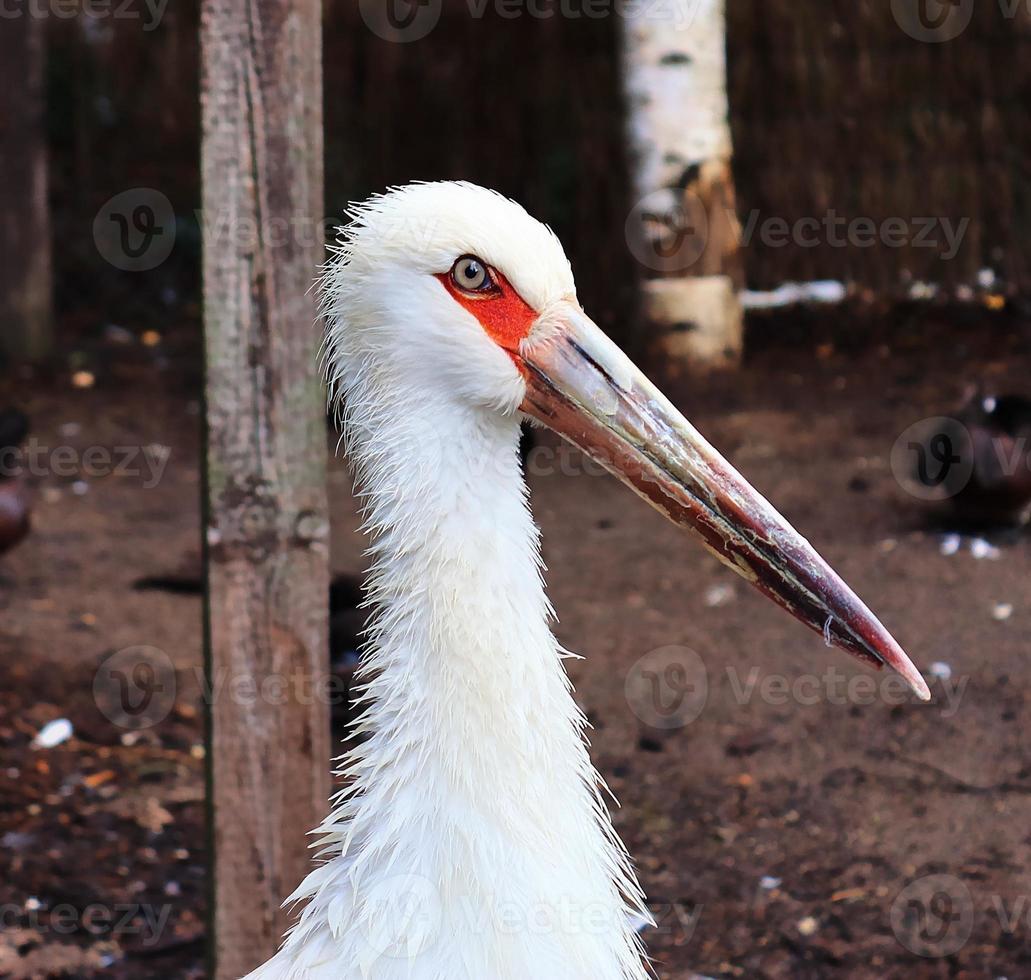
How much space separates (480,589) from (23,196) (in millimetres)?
6821

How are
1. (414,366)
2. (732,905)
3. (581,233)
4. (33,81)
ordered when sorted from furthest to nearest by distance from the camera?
(581,233) < (33,81) < (732,905) < (414,366)

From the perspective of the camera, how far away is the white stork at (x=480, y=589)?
2242 millimetres

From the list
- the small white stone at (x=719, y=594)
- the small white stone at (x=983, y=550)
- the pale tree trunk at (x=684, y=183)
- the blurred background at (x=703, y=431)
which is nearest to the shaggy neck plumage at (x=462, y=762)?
the blurred background at (x=703, y=431)

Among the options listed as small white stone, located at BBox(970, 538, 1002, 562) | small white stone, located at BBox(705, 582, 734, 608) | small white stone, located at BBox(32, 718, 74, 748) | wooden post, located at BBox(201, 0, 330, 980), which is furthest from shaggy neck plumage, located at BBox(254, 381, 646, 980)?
small white stone, located at BBox(970, 538, 1002, 562)

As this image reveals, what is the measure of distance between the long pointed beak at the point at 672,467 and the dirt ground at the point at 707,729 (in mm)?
1554

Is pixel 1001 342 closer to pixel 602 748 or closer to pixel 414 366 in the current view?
pixel 602 748

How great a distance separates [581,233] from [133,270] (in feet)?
9.56

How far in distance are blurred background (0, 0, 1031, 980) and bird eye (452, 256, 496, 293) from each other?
69 cm

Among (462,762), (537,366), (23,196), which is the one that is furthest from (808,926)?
(23,196)

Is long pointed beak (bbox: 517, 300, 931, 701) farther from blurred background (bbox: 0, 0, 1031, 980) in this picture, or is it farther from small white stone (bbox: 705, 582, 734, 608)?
small white stone (bbox: 705, 582, 734, 608)

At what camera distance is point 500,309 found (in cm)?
234

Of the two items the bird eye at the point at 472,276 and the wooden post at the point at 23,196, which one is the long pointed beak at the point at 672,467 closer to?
the bird eye at the point at 472,276

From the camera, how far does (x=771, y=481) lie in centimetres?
648

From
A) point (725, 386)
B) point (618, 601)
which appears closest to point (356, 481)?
point (618, 601)
